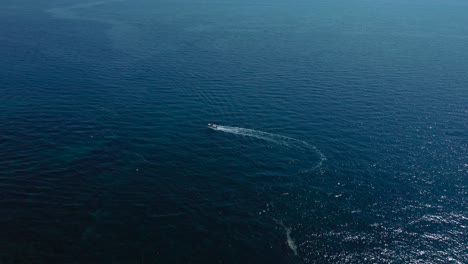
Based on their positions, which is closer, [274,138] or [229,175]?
[229,175]

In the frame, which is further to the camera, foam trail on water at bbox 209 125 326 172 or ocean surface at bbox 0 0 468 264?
foam trail on water at bbox 209 125 326 172

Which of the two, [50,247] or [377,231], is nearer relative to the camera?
[50,247]

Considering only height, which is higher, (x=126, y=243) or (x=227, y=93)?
(x=227, y=93)

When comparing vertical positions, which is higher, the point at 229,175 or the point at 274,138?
the point at 274,138

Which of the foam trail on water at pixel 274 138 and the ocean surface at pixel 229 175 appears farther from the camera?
the foam trail on water at pixel 274 138

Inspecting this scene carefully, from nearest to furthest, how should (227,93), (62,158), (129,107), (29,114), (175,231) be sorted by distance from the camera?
1. (175,231)
2. (62,158)
3. (29,114)
4. (129,107)
5. (227,93)

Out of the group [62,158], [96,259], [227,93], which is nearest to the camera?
[96,259]

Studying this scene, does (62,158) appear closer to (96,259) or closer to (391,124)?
(96,259)

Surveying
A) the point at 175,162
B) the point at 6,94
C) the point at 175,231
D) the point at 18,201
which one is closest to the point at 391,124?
the point at 175,162

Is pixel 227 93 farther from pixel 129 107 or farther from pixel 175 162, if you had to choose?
pixel 175 162
